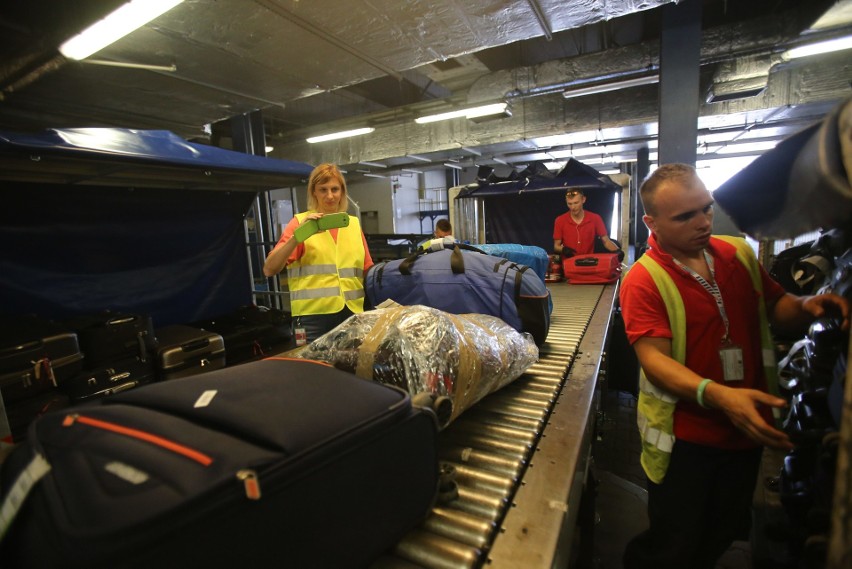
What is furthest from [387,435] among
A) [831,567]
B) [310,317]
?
[310,317]

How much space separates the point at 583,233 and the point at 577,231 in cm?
9

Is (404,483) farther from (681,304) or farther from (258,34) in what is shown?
(258,34)

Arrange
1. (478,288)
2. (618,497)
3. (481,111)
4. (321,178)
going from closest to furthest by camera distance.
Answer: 1. (478,288)
2. (321,178)
3. (618,497)
4. (481,111)

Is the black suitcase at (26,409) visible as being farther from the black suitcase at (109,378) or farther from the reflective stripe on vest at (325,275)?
the reflective stripe on vest at (325,275)

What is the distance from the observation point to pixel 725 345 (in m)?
1.47

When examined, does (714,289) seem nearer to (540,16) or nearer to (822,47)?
(540,16)

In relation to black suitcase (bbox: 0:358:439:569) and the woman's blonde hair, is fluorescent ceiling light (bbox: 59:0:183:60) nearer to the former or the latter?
the woman's blonde hair

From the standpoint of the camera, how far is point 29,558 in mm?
579

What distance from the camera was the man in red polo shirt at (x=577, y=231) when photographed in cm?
574

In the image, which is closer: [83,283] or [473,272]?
[473,272]

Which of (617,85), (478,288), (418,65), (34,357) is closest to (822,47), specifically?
(617,85)

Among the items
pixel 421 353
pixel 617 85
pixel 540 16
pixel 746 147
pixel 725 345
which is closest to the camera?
pixel 421 353

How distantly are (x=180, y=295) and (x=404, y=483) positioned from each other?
4.38 meters

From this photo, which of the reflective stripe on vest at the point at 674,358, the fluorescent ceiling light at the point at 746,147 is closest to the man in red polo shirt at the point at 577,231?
the reflective stripe on vest at the point at 674,358
